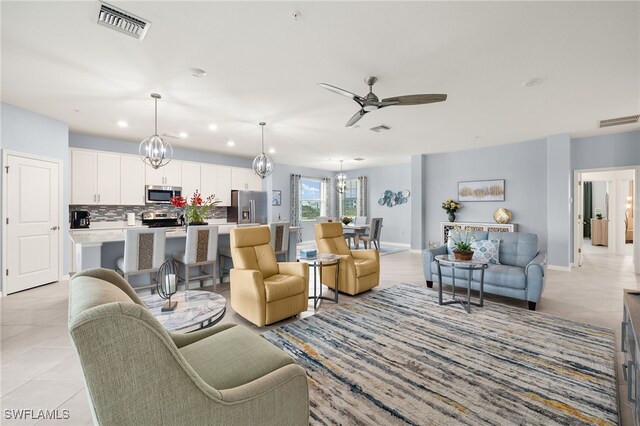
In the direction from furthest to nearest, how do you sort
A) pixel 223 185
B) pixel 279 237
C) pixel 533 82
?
pixel 223 185
pixel 279 237
pixel 533 82

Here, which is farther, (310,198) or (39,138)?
(310,198)

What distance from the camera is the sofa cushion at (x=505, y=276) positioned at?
3.58 m

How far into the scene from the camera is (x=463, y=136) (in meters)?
5.77

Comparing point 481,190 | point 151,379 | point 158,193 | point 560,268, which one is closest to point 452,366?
point 151,379

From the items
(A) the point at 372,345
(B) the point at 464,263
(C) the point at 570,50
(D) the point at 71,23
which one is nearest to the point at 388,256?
(B) the point at 464,263

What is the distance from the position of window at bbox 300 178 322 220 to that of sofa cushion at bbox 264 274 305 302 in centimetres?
661

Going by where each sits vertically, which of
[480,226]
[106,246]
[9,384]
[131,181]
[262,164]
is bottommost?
[9,384]

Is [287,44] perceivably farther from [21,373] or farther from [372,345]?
[21,373]

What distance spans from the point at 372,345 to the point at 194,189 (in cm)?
576

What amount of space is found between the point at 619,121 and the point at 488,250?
3.22 meters

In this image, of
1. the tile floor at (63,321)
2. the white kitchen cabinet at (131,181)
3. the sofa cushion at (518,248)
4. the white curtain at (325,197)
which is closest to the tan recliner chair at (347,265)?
the tile floor at (63,321)

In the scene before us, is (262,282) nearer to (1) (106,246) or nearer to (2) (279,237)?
(2) (279,237)

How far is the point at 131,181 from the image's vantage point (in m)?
6.02

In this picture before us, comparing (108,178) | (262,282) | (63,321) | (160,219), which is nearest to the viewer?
(262,282)
